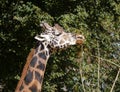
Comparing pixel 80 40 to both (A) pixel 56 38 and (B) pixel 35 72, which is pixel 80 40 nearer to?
(A) pixel 56 38

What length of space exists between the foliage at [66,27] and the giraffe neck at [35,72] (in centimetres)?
783

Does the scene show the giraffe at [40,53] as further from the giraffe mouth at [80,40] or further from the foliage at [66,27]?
the foliage at [66,27]

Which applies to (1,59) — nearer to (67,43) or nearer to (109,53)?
(109,53)

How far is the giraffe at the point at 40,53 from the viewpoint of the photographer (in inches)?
134

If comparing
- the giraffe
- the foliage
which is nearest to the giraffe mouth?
the giraffe

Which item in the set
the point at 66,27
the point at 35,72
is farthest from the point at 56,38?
the point at 66,27

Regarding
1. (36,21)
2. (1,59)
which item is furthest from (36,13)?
(1,59)

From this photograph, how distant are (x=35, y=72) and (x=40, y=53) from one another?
0.53 ft

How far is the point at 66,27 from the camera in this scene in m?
11.4

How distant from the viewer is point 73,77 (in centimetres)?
1215

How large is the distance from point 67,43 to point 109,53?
8.89 m

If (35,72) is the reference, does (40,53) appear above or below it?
above

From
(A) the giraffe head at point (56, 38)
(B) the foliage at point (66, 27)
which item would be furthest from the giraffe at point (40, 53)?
(B) the foliage at point (66, 27)

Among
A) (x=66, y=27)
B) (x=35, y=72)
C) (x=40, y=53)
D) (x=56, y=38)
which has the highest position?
(x=56, y=38)
